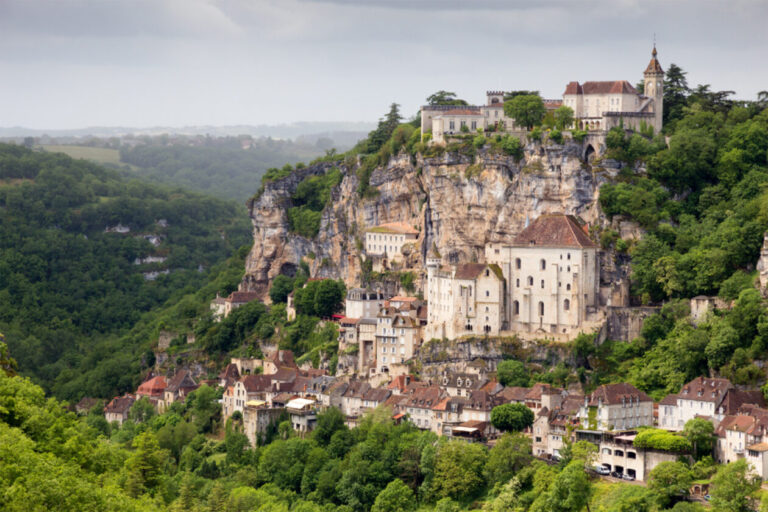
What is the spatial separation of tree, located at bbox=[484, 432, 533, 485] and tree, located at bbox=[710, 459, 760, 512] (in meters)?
12.3

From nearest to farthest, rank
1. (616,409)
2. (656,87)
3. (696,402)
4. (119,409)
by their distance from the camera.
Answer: (696,402) < (616,409) < (656,87) < (119,409)

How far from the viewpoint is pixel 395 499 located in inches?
2985

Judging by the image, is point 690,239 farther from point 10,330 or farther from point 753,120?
point 10,330

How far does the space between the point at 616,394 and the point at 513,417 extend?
6.01 m

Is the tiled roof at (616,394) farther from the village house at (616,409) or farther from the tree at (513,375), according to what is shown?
the tree at (513,375)

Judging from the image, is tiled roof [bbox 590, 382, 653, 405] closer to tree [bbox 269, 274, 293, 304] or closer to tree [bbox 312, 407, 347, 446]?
tree [bbox 312, 407, 347, 446]

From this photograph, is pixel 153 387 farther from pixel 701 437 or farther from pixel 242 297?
pixel 701 437

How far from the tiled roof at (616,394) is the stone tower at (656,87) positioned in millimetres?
26468

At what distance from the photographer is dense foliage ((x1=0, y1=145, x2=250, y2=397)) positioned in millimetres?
127000

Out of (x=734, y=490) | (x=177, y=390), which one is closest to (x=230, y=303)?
(x=177, y=390)

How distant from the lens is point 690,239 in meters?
89.4

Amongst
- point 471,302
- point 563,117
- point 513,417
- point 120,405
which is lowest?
point 120,405

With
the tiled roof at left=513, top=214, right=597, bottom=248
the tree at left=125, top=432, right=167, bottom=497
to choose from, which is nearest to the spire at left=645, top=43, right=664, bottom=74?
the tiled roof at left=513, top=214, right=597, bottom=248

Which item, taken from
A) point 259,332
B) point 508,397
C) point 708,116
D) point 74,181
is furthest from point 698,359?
point 74,181
